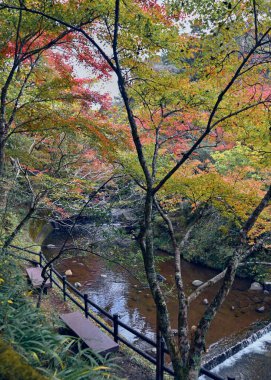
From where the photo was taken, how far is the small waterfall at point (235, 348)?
7.57m

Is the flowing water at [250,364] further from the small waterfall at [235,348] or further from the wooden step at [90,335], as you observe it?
the wooden step at [90,335]

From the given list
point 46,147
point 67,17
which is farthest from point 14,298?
point 46,147

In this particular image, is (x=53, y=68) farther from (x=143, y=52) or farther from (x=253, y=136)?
(x=253, y=136)

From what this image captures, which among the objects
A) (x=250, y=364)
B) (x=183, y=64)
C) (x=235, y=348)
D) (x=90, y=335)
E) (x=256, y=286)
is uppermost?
(x=183, y=64)

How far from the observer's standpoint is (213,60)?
4.39m

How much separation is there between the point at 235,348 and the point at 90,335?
4.88 meters

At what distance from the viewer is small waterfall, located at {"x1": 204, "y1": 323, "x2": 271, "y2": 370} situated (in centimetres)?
757

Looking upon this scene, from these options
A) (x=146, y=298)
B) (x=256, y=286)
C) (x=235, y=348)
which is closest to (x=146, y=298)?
(x=146, y=298)

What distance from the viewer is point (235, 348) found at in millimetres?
8188

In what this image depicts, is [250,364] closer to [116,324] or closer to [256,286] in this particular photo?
[116,324]

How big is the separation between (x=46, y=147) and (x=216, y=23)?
381 inches

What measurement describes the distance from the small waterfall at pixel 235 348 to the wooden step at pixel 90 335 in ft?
11.6

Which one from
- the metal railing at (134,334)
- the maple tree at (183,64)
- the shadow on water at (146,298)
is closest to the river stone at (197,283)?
the shadow on water at (146,298)

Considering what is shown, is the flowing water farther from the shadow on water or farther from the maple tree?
the maple tree
